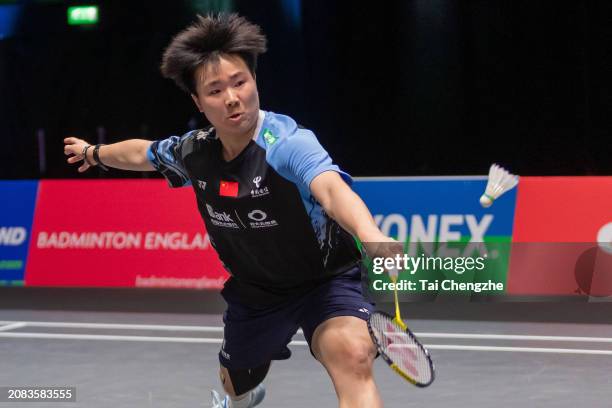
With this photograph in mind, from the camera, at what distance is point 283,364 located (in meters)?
6.24

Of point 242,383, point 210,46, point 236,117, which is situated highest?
point 210,46

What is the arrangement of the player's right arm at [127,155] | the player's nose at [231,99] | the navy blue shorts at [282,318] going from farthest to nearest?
the player's right arm at [127,155]
the navy blue shorts at [282,318]
the player's nose at [231,99]

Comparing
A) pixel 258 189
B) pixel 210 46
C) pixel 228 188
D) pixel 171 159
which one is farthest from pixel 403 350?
pixel 171 159

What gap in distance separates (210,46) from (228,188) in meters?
0.48

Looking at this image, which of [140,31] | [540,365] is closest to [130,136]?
[140,31]

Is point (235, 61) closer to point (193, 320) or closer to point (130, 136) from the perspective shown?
point (193, 320)

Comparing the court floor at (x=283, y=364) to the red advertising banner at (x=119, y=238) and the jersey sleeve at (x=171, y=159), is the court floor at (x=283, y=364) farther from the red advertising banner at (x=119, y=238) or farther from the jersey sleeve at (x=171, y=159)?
the jersey sleeve at (x=171, y=159)

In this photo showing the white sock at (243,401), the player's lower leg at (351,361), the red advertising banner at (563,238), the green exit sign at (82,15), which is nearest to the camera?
the player's lower leg at (351,361)

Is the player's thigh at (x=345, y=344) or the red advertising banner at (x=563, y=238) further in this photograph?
the red advertising banner at (x=563, y=238)

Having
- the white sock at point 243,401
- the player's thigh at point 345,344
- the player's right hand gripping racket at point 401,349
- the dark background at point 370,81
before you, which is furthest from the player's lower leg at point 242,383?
the dark background at point 370,81

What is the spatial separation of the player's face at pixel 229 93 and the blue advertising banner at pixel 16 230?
5762mm

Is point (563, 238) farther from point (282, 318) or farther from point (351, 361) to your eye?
point (351, 361)

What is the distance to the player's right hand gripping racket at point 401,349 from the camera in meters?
3.09

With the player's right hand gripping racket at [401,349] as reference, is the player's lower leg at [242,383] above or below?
below
